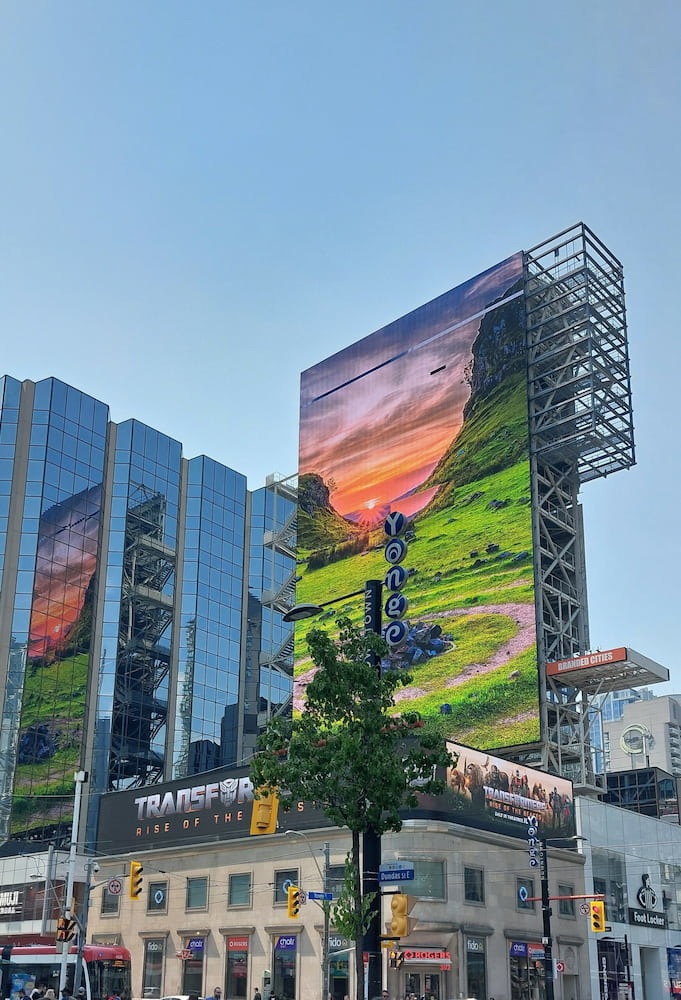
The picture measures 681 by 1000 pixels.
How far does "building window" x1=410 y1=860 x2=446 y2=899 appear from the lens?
169 feet

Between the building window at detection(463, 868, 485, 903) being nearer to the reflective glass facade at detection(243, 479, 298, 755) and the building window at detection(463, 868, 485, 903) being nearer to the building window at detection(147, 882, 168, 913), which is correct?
the building window at detection(147, 882, 168, 913)

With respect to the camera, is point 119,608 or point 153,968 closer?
point 153,968

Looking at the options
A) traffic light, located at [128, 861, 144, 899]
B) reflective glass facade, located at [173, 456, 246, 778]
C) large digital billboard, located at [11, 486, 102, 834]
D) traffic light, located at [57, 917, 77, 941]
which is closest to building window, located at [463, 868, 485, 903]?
traffic light, located at [128, 861, 144, 899]

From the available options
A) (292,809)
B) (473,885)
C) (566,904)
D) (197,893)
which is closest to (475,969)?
(473,885)

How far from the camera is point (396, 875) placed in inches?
1010

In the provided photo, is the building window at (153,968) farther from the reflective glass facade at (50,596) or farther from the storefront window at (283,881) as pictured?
the reflective glass facade at (50,596)

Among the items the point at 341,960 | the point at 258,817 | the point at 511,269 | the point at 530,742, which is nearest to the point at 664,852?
the point at 530,742

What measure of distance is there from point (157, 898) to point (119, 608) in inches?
1711

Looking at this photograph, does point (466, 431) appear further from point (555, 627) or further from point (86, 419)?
point (86, 419)

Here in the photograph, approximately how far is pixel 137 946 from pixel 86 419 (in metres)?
55.6

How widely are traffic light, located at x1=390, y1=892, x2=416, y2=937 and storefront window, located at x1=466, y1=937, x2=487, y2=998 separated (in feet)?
104

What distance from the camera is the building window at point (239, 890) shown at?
5791 cm

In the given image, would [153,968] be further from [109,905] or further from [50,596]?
[50,596]

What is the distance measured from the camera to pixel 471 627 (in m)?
84.1
